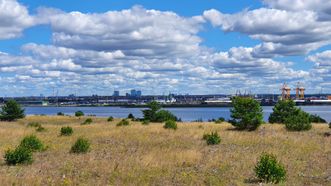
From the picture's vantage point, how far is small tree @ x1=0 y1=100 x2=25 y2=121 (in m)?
58.1

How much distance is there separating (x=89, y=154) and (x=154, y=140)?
7.39 m

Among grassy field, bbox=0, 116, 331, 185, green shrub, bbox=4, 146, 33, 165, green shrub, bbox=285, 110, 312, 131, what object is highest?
green shrub, bbox=285, 110, 312, 131

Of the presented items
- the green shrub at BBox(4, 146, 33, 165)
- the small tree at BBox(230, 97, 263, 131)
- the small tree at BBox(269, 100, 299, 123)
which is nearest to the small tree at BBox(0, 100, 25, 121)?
the small tree at BBox(269, 100, 299, 123)

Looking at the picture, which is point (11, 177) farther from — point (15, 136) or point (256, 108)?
point (256, 108)

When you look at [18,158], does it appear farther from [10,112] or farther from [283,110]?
[10,112]

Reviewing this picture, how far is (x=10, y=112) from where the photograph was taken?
5869 cm

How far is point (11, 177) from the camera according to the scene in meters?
15.0

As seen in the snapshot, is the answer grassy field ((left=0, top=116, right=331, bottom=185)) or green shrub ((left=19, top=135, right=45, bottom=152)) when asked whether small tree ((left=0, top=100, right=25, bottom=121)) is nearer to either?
grassy field ((left=0, top=116, right=331, bottom=185))

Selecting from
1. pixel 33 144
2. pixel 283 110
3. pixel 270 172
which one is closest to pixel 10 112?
pixel 283 110

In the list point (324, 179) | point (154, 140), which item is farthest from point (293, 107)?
point (324, 179)

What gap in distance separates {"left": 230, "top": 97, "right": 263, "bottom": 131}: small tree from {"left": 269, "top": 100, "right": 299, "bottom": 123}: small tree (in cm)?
951

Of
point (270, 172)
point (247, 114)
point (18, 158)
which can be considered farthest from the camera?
point (247, 114)

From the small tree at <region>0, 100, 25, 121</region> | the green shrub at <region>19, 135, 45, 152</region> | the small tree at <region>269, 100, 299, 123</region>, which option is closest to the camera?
the green shrub at <region>19, 135, 45, 152</region>

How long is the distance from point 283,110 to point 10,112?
109 feet
